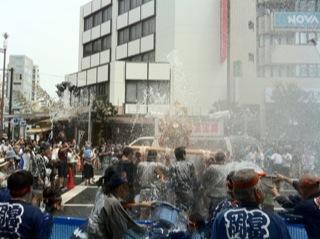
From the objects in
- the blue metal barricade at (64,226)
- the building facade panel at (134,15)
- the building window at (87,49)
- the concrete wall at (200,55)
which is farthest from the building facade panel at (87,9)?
the blue metal barricade at (64,226)

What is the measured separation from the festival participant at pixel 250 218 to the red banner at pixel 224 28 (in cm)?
3960

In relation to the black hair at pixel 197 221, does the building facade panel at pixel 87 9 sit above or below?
above

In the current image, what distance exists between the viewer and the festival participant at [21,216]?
11.6 feet

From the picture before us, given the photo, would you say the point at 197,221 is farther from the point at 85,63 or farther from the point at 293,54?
the point at 85,63

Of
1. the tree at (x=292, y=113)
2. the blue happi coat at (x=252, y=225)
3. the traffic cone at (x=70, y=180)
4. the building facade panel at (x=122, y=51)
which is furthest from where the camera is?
the building facade panel at (x=122, y=51)

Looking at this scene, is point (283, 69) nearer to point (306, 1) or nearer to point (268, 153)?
point (306, 1)

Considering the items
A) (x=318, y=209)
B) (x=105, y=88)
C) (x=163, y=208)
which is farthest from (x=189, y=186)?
(x=105, y=88)

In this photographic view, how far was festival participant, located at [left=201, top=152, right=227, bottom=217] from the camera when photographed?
7.92 meters

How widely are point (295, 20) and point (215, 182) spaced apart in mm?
42199

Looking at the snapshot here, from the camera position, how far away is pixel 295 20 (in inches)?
1861

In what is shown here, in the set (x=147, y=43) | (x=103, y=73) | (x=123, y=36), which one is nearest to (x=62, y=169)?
(x=103, y=73)

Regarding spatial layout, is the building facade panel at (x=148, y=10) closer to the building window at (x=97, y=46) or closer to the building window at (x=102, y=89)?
the building window at (x=97, y=46)

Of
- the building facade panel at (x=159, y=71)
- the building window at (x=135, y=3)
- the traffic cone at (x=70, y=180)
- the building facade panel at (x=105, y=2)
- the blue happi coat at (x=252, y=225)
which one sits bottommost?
the traffic cone at (x=70, y=180)

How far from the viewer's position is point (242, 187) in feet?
10.7
